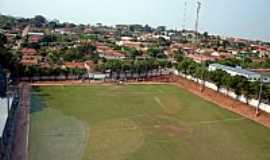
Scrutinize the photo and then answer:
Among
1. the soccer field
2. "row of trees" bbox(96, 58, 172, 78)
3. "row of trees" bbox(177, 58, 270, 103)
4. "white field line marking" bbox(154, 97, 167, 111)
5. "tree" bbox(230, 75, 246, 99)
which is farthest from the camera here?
"row of trees" bbox(96, 58, 172, 78)

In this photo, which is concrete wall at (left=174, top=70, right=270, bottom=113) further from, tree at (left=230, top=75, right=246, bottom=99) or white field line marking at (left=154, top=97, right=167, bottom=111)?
white field line marking at (left=154, top=97, right=167, bottom=111)

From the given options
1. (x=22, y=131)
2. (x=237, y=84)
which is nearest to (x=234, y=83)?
(x=237, y=84)

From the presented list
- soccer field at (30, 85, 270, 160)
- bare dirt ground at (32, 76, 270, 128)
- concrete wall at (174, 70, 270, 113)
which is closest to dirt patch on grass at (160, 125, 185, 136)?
soccer field at (30, 85, 270, 160)

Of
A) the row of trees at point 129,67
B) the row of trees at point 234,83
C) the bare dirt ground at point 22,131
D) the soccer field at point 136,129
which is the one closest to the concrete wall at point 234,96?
the row of trees at point 234,83

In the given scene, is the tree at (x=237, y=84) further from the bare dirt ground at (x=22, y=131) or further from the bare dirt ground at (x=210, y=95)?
the bare dirt ground at (x=22, y=131)

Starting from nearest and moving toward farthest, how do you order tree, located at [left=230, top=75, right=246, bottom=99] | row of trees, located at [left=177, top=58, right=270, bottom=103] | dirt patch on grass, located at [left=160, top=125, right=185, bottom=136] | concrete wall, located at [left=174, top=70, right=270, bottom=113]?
1. dirt patch on grass, located at [left=160, top=125, right=185, bottom=136]
2. concrete wall, located at [left=174, top=70, right=270, bottom=113]
3. row of trees, located at [left=177, top=58, right=270, bottom=103]
4. tree, located at [left=230, top=75, right=246, bottom=99]
